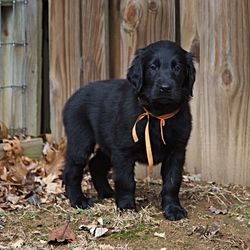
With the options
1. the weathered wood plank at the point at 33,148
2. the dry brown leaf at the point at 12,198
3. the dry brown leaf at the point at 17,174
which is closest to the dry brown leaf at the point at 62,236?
the dry brown leaf at the point at 12,198

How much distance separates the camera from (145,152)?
5145 mm

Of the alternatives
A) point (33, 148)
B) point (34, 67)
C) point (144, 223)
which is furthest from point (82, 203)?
point (34, 67)

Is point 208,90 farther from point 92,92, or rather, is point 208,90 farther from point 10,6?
point 10,6

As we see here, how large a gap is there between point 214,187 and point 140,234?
4.67 feet

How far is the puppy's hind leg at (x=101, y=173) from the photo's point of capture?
5910 millimetres

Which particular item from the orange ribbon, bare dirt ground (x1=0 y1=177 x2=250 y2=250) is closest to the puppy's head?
the orange ribbon

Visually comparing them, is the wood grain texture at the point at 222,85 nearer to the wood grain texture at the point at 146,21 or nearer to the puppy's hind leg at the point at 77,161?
the wood grain texture at the point at 146,21

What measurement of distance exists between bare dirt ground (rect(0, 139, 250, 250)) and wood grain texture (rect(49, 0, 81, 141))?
0.70 meters

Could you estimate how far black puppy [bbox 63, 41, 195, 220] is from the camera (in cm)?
493

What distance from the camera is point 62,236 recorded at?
4.61 meters

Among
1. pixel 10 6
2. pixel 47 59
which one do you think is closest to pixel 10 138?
pixel 47 59

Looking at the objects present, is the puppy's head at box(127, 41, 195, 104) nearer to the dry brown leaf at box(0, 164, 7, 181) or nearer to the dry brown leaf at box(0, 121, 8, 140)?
the dry brown leaf at box(0, 164, 7, 181)

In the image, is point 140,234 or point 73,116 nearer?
point 140,234

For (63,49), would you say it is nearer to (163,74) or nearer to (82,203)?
(82,203)
